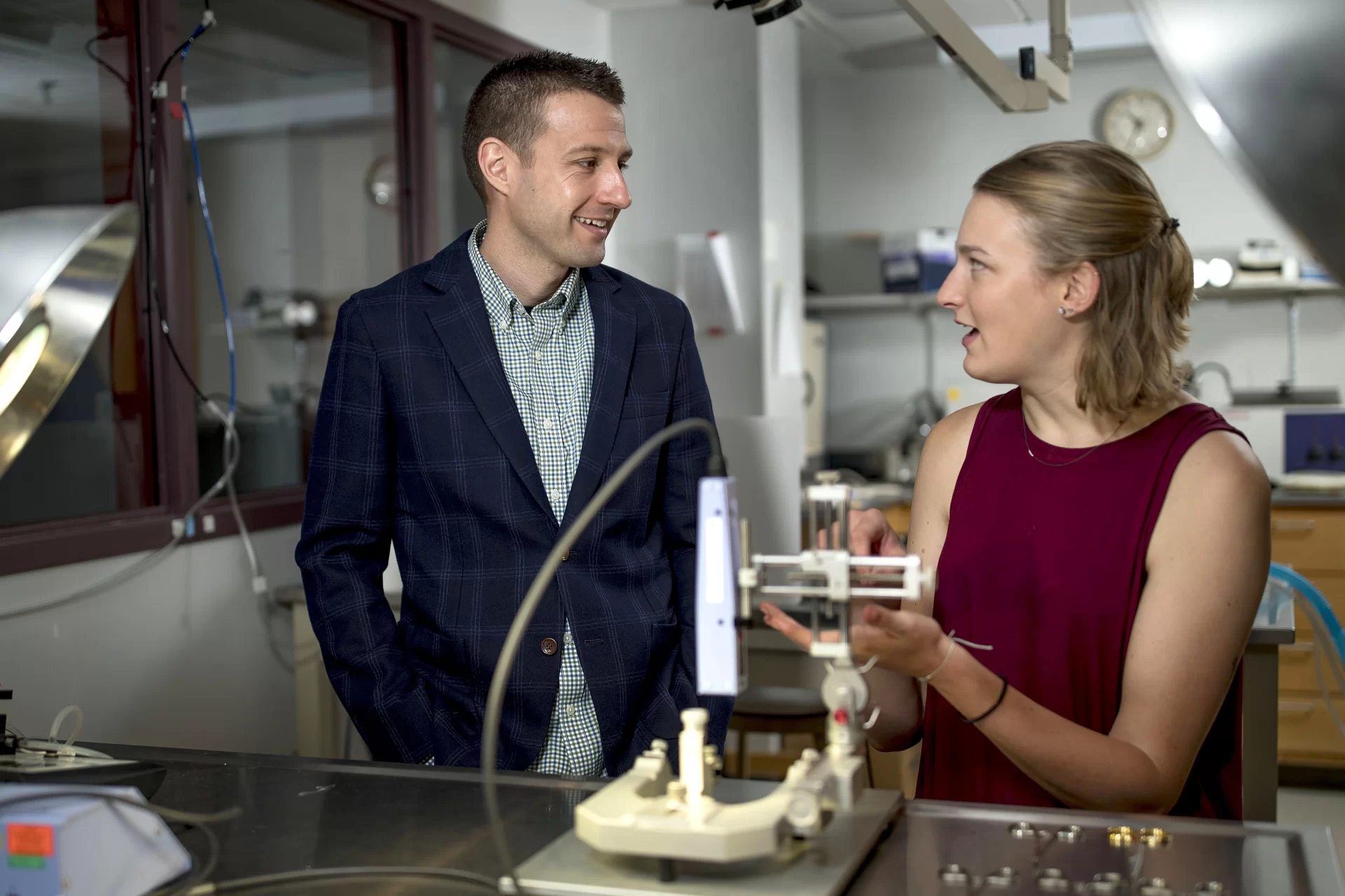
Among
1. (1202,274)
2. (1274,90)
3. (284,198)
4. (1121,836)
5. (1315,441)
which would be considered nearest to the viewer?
(1274,90)

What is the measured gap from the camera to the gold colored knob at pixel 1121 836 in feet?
3.23

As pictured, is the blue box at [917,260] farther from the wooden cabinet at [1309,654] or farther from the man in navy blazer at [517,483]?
the man in navy blazer at [517,483]

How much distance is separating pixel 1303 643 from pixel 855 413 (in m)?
2.31

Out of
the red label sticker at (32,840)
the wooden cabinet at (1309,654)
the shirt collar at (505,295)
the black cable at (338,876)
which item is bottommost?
the wooden cabinet at (1309,654)

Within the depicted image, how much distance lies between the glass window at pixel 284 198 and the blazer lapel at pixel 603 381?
1505 mm

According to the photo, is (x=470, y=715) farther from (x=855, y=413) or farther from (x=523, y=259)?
(x=855, y=413)

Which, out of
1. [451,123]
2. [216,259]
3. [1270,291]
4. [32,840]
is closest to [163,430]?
[216,259]

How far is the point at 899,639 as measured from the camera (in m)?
1.02

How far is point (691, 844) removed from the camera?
87cm

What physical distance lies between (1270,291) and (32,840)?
5017 millimetres

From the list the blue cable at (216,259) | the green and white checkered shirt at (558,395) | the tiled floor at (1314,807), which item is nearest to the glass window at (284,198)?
the blue cable at (216,259)

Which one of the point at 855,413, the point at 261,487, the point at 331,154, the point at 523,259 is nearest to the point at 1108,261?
the point at 523,259

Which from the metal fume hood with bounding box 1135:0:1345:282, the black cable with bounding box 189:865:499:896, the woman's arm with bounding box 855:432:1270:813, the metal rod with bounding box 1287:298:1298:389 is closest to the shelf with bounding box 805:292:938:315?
the metal rod with bounding box 1287:298:1298:389

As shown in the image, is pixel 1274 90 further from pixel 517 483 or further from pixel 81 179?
pixel 81 179
